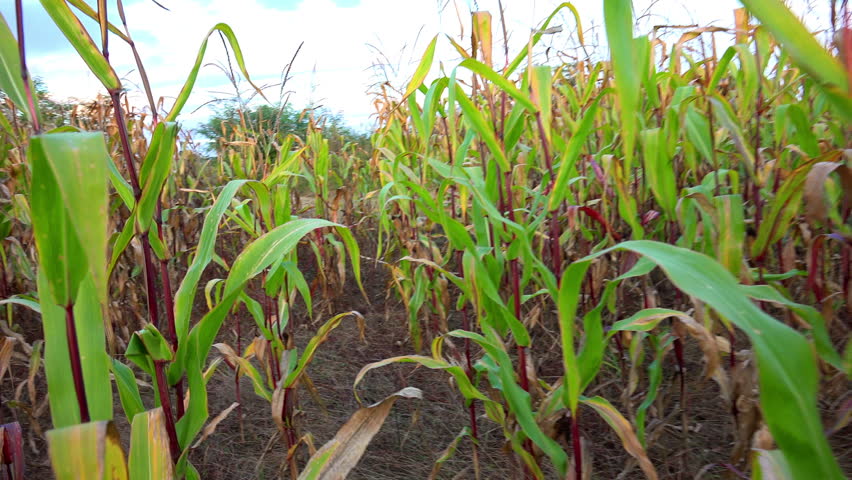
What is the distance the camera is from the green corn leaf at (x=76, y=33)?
594 millimetres

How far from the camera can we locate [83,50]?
609 millimetres

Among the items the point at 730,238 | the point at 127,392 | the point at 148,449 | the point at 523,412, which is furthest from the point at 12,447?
the point at 730,238

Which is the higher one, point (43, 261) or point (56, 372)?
point (43, 261)

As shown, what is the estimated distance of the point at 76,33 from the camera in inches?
23.8

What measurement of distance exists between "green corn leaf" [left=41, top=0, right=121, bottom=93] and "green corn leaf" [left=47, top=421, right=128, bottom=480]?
0.42m

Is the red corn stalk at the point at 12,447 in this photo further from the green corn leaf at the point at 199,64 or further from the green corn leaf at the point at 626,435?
the green corn leaf at the point at 626,435

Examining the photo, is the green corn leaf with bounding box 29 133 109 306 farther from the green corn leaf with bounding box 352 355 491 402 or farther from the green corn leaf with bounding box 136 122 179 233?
the green corn leaf with bounding box 352 355 491 402

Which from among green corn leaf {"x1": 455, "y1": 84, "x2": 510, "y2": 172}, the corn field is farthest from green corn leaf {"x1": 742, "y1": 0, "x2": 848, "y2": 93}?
green corn leaf {"x1": 455, "y1": 84, "x2": 510, "y2": 172}

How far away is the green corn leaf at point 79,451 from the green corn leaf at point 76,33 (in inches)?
16.5

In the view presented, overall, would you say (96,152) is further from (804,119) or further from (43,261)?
(804,119)

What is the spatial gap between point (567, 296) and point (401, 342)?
1161mm

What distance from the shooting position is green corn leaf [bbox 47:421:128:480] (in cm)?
47

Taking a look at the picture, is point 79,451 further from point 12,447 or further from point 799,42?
point 799,42

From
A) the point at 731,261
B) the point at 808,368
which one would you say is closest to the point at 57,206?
the point at 808,368
